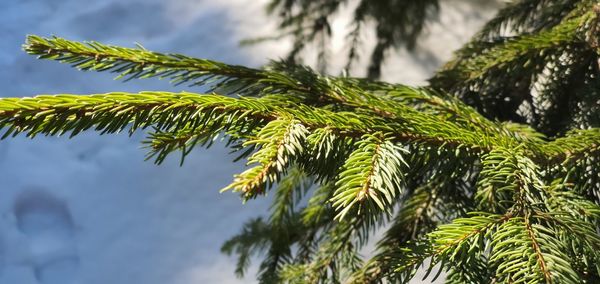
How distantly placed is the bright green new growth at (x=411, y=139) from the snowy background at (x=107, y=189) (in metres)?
0.53

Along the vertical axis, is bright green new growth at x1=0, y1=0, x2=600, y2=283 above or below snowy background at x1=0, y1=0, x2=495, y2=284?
below

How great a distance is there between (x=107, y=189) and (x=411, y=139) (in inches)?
38.4

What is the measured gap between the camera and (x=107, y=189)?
1.30 m

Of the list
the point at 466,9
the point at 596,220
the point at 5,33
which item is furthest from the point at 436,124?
the point at 466,9

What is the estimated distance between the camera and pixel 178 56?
0.50 metres

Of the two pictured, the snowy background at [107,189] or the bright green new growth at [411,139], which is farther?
the snowy background at [107,189]

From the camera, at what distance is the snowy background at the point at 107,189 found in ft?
3.79

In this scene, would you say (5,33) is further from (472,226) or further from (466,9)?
(472,226)

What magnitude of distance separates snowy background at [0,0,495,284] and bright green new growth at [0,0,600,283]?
1.75 feet

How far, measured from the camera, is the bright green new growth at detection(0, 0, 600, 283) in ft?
1.25

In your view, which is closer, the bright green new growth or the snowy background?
the bright green new growth

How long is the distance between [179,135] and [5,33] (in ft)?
4.24

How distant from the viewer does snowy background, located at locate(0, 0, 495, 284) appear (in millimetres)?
1155

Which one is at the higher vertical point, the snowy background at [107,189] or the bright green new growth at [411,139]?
the snowy background at [107,189]
